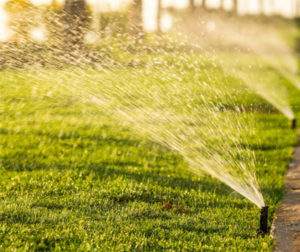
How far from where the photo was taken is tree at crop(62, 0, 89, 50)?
722cm

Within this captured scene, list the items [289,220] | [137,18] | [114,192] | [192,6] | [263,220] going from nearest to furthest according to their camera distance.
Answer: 1. [263,220]
2. [289,220]
3. [114,192]
4. [137,18]
5. [192,6]

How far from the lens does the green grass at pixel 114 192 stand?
320 cm

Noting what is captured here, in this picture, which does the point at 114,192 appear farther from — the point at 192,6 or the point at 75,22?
the point at 192,6

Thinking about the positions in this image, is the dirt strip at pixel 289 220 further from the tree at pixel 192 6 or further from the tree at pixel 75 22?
the tree at pixel 192 6

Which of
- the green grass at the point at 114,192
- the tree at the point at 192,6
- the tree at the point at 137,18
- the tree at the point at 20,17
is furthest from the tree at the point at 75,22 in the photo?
the tree at the point at 192,6

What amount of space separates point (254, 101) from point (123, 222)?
7.75m

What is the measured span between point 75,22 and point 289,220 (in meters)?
5.67

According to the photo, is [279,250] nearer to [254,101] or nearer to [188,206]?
[188,206]

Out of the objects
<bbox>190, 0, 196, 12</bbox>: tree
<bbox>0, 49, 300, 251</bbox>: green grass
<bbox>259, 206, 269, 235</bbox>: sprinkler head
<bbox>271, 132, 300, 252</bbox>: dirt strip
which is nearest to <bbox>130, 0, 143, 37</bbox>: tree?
<bbox>0, 49, 300, 251</bbox>: green grass

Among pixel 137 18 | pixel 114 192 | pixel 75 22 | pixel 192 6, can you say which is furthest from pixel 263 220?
pixel 192 6

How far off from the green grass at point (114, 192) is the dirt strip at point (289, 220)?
0.31 ft

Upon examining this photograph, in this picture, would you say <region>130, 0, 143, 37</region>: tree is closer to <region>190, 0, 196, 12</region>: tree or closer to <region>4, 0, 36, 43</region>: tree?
<region>4, 0, 36, 43</region>: tree

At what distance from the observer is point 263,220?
345 cm

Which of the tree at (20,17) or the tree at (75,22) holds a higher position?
the tree at (20,17)
